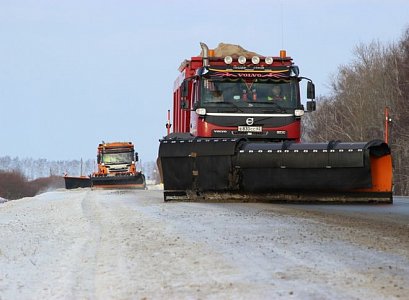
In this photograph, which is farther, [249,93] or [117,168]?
[117,168]

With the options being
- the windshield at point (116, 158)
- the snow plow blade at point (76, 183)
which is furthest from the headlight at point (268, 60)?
the snow plow blade at point (76, 183)

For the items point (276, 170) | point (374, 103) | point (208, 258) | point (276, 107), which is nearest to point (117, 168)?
point (374, 103)

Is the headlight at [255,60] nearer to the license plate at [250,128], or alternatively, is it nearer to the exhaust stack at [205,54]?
the exhaust stack at [205,54]

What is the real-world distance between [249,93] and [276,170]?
7.16 ft

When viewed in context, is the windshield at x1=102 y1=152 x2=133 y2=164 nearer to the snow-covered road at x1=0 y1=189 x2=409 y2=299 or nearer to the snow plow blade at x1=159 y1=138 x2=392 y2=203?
the snow plow blade at x1=159 y1=138 x2=392 y2=203

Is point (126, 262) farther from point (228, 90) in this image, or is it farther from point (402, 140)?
point (402, 140)

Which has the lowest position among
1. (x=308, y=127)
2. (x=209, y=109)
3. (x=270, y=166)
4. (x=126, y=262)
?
(x=126, y=262)

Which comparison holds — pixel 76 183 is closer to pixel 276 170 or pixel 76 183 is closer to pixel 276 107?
pixel 276 107

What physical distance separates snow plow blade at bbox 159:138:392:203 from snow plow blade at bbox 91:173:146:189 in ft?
80.9

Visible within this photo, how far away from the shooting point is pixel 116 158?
40.5 meters

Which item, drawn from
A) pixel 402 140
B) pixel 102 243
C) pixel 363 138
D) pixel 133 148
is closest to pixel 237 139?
pixel 102 243

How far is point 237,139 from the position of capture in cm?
1390

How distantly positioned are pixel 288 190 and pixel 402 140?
3130 cm

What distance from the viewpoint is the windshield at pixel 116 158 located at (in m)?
40.4
